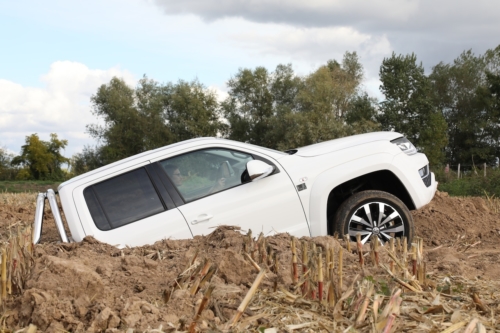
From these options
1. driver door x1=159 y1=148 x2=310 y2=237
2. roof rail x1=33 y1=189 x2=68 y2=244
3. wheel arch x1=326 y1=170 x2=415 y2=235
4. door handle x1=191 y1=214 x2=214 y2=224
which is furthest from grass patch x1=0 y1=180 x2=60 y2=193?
door handle x1=191 y1=214 x2=214 y2=224

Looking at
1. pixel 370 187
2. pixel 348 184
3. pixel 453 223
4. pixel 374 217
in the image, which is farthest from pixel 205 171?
pixel 453 223

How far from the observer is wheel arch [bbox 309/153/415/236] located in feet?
22.5

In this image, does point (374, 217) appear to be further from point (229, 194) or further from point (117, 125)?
point (117, 125)

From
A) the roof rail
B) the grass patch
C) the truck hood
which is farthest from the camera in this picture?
the grass patch

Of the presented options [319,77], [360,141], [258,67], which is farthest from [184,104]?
[360,141]

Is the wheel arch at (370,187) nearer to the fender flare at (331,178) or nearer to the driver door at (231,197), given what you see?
the fender flare at (331,178)

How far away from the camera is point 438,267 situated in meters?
5.19

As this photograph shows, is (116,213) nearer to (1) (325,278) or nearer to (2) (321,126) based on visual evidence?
(1) (325,278)

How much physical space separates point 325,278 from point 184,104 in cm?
7199

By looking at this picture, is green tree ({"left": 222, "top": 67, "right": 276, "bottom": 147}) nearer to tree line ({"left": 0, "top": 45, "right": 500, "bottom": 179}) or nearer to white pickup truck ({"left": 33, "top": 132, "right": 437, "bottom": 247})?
tree line ({"left": 0, "top": 45, "right": 500, "bottom": 179})

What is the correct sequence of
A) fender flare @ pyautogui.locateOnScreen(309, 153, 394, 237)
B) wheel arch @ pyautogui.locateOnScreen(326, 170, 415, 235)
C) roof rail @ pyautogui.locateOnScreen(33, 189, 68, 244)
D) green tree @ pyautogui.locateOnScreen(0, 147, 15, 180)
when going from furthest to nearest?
green tree @ pyautogui.locateOnScreen(0, 147, 15, 180) < wheel arch @ pyautogui.locateOnScreen(326, 170, 415, 235) < fender flare @ pyautogui.locateOnScreen(309, 153, 394, 237) < roof rail @ pyautogui.locateOnScreen(33, 189, 68, 244)

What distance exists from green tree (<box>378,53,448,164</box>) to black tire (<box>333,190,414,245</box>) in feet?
188

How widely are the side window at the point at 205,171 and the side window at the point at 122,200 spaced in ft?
0.91

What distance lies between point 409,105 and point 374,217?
58.9 meters
